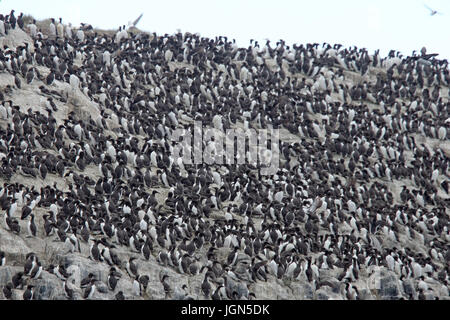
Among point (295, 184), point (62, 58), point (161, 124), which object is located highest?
point (62, 58)

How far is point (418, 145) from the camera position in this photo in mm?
40500

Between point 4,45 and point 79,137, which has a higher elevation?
point 4,45

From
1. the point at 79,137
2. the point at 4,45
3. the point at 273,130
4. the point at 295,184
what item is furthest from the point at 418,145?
the point at 4,45

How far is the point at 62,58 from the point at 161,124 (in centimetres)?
693

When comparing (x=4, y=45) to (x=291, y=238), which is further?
(x=4, y=45)

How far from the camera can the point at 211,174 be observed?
32656 mm

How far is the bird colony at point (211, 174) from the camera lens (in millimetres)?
24875

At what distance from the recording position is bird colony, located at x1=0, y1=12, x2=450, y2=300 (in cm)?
2488
